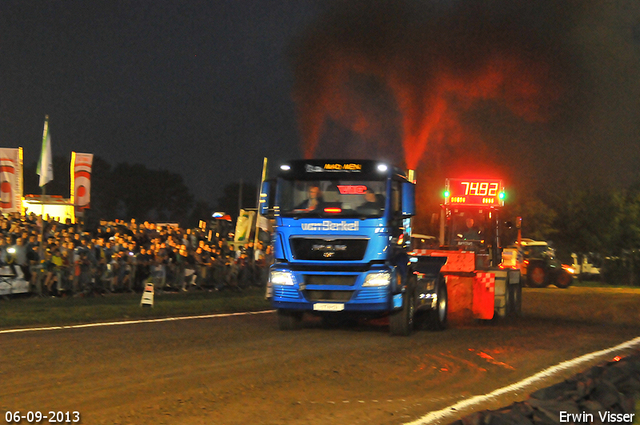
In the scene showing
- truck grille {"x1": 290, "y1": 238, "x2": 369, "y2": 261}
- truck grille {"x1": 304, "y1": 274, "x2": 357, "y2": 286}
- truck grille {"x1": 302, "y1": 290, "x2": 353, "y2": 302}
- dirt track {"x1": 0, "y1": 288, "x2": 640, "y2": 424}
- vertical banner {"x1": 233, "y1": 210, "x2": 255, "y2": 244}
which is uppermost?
vertical banner {"x1": 233, "y1": 210, "x2": 255, "y2": 244}

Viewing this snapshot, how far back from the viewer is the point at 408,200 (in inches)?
559

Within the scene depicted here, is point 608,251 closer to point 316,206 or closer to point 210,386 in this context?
point 316,206

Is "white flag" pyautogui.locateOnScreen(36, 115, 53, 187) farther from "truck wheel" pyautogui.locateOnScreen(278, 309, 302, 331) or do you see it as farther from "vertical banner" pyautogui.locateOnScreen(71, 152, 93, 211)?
"truck wheel" pyautogui.locateOnScreen(278, 309, 302, 331)

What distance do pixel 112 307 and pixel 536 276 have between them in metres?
25.7

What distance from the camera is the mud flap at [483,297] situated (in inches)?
678

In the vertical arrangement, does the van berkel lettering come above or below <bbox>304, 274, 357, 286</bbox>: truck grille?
above

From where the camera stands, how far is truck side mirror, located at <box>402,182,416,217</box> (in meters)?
14.0

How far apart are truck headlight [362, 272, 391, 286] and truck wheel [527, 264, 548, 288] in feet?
87.9

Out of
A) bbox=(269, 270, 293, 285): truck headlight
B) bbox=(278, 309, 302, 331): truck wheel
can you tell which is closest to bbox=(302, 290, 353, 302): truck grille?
bbox=(269, 270, 293, 285): truck headlight

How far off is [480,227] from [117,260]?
10.7 meters

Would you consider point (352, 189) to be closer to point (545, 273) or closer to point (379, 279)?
point (379, 279)

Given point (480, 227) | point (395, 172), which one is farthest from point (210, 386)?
point (480, 227)

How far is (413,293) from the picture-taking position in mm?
14844

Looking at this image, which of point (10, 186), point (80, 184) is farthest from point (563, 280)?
point (10, 186)
